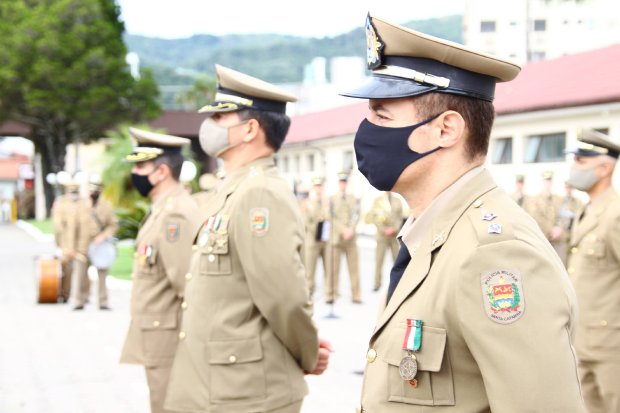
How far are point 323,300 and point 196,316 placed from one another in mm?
11527

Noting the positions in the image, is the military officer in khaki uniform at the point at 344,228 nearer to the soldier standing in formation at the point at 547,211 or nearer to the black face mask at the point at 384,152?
the soldier standing in formation at the point at 547,211

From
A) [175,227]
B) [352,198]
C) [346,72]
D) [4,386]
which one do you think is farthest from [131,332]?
[346,72]

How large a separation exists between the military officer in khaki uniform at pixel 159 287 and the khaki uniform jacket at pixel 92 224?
970cm

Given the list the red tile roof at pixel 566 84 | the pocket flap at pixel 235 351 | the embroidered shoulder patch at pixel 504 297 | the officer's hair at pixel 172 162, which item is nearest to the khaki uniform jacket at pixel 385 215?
the red tile roof at pixel 566 84

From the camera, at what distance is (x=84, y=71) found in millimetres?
47875

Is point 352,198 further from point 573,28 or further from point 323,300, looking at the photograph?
point 573,28

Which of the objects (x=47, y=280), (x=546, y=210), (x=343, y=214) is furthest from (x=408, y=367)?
(x=546, y=210)

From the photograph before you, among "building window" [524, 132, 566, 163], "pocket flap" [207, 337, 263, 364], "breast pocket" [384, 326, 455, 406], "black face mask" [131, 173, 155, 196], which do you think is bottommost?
"pocket flap" [207, 337, 263, 364]

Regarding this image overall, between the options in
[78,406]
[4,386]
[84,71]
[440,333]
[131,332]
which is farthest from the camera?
[84,71]

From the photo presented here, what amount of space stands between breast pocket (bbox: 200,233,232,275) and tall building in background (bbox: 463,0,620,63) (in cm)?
7883

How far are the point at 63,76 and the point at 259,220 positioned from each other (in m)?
46.0

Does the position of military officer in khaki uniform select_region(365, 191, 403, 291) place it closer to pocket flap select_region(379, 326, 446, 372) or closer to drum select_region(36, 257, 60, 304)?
drum select_region(36, 257, 60, 304)

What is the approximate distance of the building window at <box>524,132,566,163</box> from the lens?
25594 millimetres

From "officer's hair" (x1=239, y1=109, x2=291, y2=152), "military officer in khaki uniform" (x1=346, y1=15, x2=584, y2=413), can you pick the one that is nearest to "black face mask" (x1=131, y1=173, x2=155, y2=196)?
"officer's hair" (x1=239, y1=109, x2=291, y2=152)
